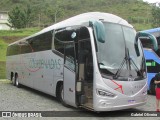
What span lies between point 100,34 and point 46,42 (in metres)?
5.42

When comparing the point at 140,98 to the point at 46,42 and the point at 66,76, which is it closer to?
the point at 66,76

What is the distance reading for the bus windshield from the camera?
9.67 metres

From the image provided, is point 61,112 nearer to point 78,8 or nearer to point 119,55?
point 119,55

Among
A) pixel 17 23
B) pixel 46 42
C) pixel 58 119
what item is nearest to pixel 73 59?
pixel 58 119

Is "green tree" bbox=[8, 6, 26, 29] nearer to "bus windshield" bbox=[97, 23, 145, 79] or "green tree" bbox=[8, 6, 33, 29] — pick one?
"green tree" bbox=[8, 6, 33, 29]

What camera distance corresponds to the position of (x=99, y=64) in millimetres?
9609

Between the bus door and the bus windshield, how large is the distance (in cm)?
135

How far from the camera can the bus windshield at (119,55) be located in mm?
9672

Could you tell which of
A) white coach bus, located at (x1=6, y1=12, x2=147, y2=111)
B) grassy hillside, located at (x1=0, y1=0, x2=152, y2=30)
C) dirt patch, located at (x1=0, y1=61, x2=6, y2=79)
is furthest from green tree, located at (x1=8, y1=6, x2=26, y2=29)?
white coach bus, located at (x1=6, y1=12, x2=147, y2=111)

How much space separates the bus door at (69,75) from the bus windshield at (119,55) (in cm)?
135

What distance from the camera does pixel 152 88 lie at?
1580 centimetres

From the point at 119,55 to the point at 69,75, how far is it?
80.7 inches

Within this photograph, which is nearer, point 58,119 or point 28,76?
point 58,119

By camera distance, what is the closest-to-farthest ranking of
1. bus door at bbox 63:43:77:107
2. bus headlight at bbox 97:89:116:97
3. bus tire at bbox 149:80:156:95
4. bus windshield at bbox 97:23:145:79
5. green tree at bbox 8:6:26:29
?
bus headlight at bbox 97:89:116:97
bus windshield at bbox 97:23:145:79
bus door at bbox 63:43:77:107
bus tire at bbox 149:80:156:95
green tree at bbox 8:6:26:29
